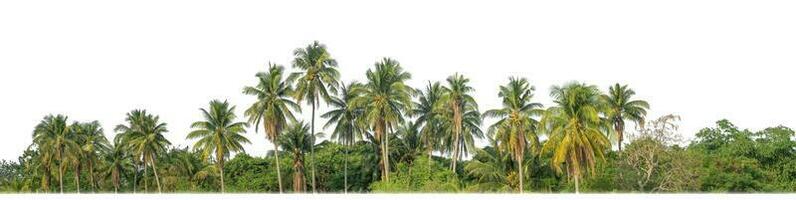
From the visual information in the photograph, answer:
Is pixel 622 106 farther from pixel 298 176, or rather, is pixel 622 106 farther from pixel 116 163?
pixel 116 163

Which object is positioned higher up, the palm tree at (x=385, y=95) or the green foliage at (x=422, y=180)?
the palm tree at (x=385, y=95)

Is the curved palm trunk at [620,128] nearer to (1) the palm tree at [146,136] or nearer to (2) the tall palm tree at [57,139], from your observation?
(1) the palm tree at [146,136]

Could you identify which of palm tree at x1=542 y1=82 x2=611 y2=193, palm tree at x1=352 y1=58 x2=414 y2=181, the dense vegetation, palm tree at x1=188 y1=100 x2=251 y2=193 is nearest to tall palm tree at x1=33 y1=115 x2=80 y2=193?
the dense vegetation

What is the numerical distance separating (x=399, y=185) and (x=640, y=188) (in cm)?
2229

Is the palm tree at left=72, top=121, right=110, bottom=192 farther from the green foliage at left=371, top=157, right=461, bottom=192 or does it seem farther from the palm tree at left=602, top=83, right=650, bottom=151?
the palm tree at left=602, top=83, right=650, bottom=151

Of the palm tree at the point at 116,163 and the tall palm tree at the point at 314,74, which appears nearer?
the tall palm tree at the point at 314,74

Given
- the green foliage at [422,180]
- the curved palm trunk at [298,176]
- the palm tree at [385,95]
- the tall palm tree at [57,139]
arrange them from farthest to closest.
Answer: the tall palm tree at [57,139] → the curved palm trunk at [298,176] → the palm tree at [385,95] → the green foliage at [422,180]

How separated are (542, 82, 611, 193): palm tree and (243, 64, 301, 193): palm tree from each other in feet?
75.0

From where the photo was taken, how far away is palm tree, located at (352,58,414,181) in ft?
213

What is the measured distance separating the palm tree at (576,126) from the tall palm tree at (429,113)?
763 inches

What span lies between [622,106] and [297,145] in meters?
32.9

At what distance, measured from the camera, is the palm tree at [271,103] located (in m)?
65.1

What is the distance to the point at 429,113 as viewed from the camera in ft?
245

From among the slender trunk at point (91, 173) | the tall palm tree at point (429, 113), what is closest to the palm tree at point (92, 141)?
the slender trunk at point (91, 173)
